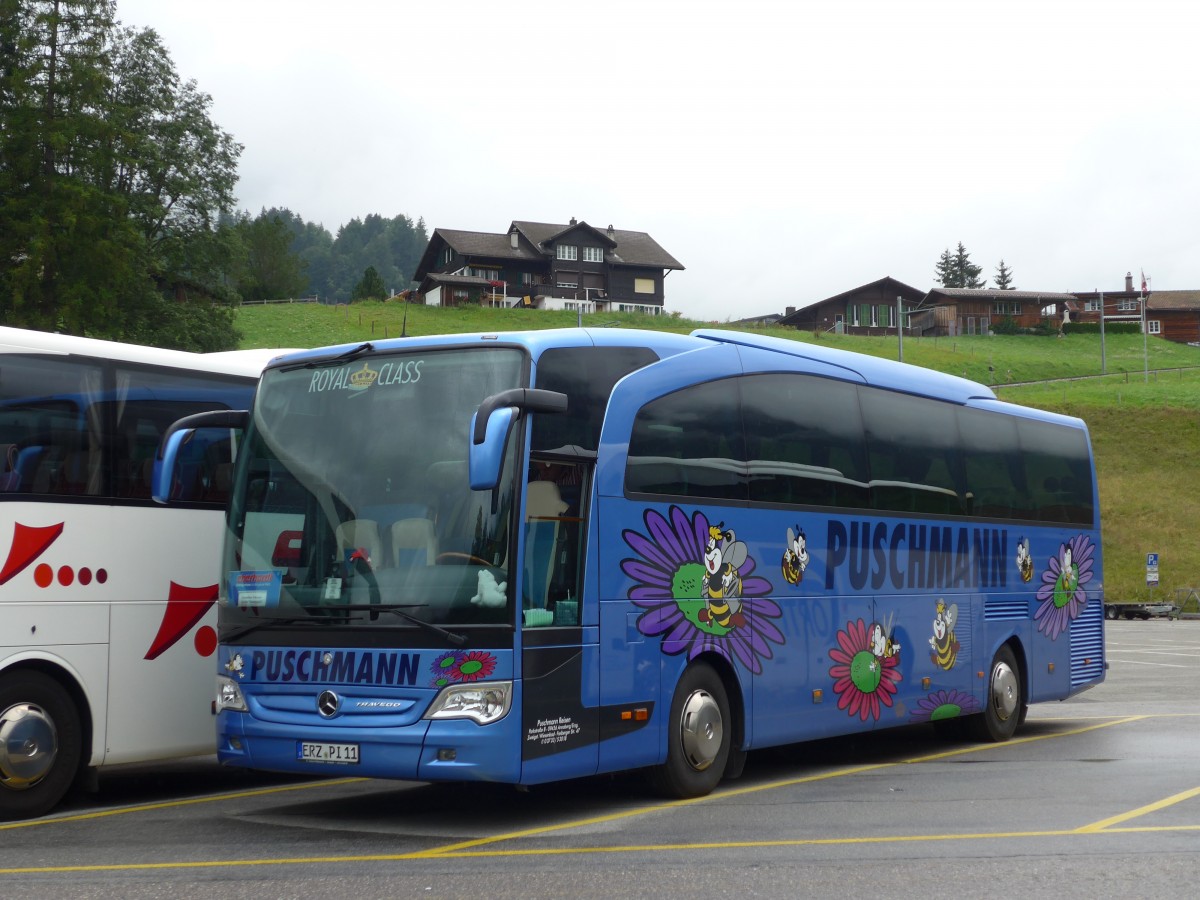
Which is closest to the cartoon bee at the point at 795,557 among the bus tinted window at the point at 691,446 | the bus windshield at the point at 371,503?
the bus tinted window at the point at 691,446

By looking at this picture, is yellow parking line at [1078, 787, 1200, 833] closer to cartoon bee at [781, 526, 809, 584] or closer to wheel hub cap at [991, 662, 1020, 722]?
cartoon bee at [781, 526, 809, 584]

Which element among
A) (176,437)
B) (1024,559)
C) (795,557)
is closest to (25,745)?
(176,437)

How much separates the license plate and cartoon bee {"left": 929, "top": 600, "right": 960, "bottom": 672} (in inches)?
279

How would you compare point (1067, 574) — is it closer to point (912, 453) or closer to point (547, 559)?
point (912, 453)

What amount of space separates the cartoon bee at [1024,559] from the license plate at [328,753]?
30.8 ft

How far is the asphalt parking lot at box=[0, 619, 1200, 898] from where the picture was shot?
7484mm

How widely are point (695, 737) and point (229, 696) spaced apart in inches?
132

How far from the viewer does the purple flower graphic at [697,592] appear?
10.2 meters

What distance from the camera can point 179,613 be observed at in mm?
11344

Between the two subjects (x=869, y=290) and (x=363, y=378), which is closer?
(x=363, y=378)

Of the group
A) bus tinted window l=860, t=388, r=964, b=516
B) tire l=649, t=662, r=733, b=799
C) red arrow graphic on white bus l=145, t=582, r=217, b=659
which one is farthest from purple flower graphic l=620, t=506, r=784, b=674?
red arrow graphic on white bus l=145, t=582, r=217, b=659

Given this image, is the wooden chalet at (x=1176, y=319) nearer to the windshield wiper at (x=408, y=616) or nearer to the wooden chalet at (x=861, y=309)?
the wooden chalet at (x=861, y=309)

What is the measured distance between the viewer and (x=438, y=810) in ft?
34.2

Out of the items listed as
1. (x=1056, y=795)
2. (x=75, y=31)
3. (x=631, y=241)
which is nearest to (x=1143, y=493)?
(x=75, y=31)
